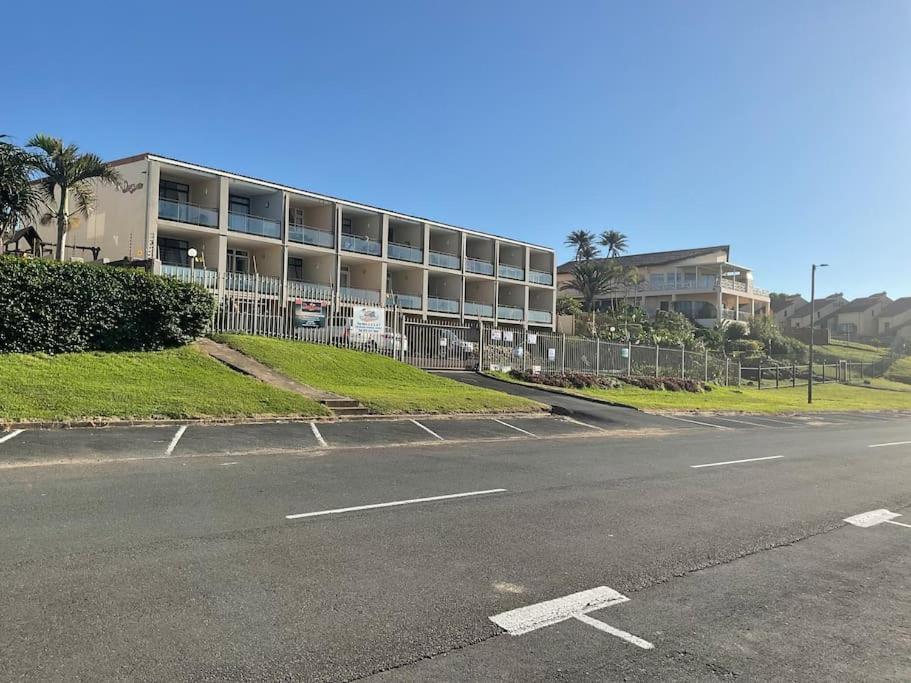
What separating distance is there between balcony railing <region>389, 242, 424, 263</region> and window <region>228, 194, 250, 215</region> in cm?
856

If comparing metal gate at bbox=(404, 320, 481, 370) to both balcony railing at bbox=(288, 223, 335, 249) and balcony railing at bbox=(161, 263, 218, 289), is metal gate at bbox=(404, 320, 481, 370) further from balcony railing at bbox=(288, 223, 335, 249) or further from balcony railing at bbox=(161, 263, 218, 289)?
balcony railing at bbox=(288, 223, 335, 249)

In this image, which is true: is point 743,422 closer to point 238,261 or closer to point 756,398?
point 756,398

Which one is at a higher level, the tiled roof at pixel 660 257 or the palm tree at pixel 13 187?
the tiled roof at pixel 660 257

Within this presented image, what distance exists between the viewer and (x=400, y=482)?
8.75 m

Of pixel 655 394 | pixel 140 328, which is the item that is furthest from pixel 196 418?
pixel 655 394

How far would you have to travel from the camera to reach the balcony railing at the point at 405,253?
39.8 metres

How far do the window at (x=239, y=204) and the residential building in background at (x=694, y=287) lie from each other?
3744cm

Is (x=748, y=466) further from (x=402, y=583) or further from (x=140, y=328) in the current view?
(x=140, y=328)

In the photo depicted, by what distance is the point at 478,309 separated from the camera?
44281 millimetres

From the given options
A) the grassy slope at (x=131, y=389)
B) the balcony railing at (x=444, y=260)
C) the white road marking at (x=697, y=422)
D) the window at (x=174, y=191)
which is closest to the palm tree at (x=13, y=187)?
the grassy slope at (x=131, y=389)

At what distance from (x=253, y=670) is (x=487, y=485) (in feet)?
18.3

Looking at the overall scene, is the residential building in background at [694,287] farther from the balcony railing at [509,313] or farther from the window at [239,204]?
the window at [239,204]

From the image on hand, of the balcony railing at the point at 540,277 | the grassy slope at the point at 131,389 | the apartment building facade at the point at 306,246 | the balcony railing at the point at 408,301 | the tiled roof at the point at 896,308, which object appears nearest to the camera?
the grassy slope at the point at 131,389

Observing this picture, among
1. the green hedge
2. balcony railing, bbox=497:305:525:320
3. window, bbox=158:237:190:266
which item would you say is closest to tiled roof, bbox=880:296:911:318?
balcony railing, bbox=497:305:525:320
